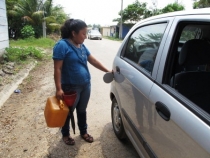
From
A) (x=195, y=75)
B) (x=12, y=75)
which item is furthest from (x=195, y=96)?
(x=12, y=75)

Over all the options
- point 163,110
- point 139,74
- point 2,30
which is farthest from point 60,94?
point 2,30

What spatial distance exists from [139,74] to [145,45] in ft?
1.42

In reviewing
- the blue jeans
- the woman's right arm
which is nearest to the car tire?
the blue jeans

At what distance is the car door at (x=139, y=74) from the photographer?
1871 mm

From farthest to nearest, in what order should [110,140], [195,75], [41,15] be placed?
[41,15], [110,140], [195,75]

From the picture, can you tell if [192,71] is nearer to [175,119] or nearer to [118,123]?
[175,119]

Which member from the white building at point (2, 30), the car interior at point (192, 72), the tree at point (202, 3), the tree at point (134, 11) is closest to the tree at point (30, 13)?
the white building at point (2, 30)

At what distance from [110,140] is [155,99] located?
5.22 feet

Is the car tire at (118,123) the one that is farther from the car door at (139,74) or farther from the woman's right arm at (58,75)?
the woman's right arm at (58,75)

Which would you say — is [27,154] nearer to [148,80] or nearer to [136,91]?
[136,91]

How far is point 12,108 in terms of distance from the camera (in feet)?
14.0

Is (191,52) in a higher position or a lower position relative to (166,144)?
higher

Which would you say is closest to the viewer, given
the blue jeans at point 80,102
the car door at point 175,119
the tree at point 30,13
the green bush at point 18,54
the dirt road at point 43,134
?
the car door at point 175,119

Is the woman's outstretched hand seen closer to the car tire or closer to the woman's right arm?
the woman's right arm
